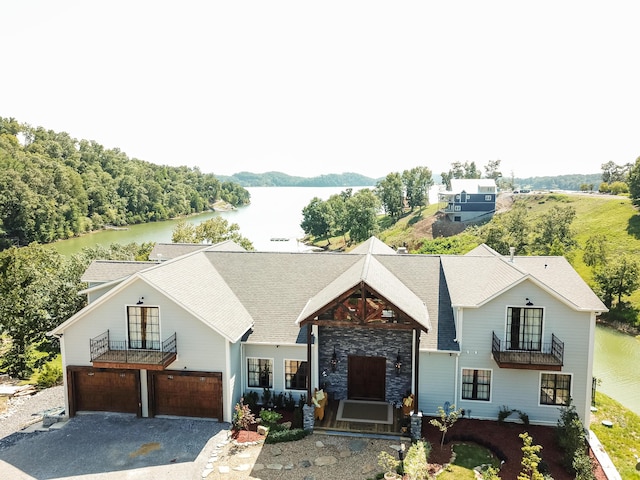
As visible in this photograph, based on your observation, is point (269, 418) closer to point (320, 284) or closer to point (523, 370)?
point (320, 284)

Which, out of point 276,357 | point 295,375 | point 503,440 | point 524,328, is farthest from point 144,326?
point 524,328

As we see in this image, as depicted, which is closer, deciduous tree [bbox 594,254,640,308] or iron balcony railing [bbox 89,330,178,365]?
iron balcony railing [bbox 89,330,178,365]

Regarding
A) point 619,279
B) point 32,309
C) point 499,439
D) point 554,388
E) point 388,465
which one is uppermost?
point 32,309

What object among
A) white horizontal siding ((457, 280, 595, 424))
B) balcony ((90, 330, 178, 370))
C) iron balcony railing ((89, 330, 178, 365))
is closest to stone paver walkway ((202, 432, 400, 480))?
balcony ((90, 330, 178, 370))

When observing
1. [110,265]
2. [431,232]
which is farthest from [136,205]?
[110,265]

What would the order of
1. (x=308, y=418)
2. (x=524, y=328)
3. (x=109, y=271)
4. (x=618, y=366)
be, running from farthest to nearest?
(x=618, y=366) < (x=109, y=271) < (x=524, y=328) < (x=308, y=418)

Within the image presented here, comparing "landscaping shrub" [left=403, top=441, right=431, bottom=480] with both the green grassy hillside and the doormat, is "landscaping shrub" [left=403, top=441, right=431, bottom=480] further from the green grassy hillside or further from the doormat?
the green grassy hillside
